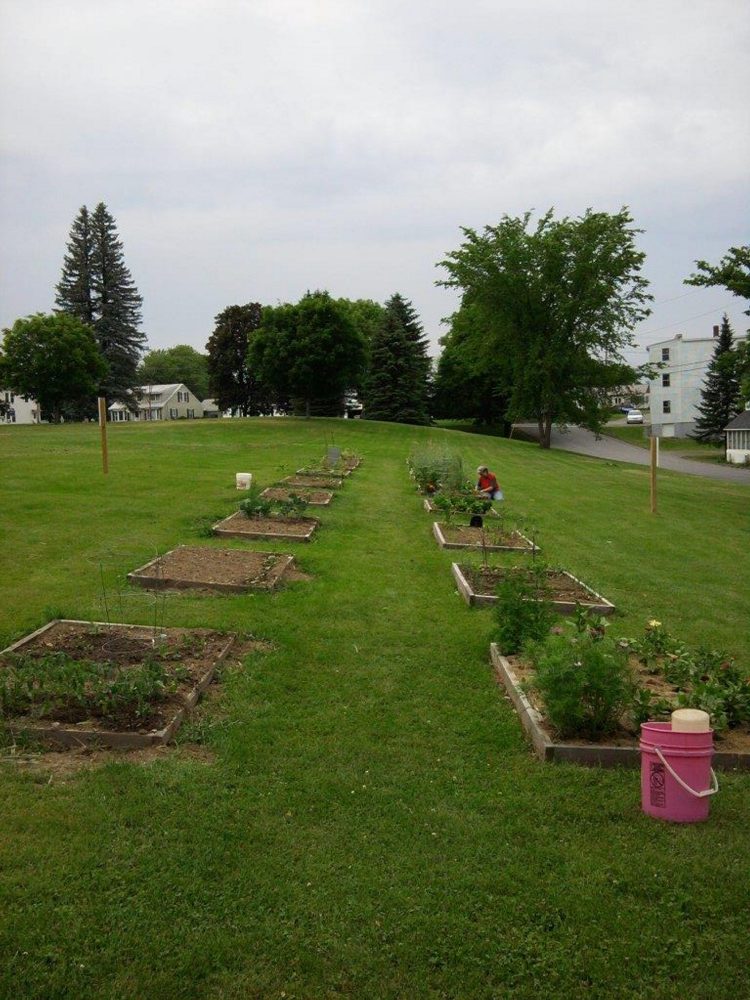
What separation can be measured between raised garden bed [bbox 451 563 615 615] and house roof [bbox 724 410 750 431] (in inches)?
1934

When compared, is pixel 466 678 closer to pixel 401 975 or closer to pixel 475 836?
pixel 475 836

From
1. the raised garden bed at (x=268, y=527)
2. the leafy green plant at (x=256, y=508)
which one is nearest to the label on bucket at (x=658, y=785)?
the raised garden bed at (x=268, y=527)

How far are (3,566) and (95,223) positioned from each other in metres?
56.3

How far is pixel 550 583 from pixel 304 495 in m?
6.83

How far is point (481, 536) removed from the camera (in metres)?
11.6

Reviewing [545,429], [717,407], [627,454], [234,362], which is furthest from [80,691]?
[234,362]

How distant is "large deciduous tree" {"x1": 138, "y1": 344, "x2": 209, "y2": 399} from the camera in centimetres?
12250

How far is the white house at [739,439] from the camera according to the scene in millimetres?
52966

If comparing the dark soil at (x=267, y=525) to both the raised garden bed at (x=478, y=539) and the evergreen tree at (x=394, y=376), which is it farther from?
the evergreen tree at (x=394, y=376)

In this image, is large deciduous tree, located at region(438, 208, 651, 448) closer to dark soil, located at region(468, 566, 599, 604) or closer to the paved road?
the paved road

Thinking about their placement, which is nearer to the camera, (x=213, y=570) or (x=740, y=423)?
(x=213, y=570)

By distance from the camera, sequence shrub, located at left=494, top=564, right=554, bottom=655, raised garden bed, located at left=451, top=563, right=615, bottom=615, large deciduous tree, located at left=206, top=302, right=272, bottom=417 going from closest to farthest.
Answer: shrub, located at left=494, top=564, right=554, bottom=655
raised garden bed, located at left=451, top=563, right=615, bottom=615
large deciduous tree, located at left=206, top=302, right=272, bottom=417

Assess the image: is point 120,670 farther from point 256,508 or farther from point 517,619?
point 256,508

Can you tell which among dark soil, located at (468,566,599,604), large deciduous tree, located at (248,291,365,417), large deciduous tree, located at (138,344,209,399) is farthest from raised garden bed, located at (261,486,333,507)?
large deciduous tree, located at (138,344,209,399)
